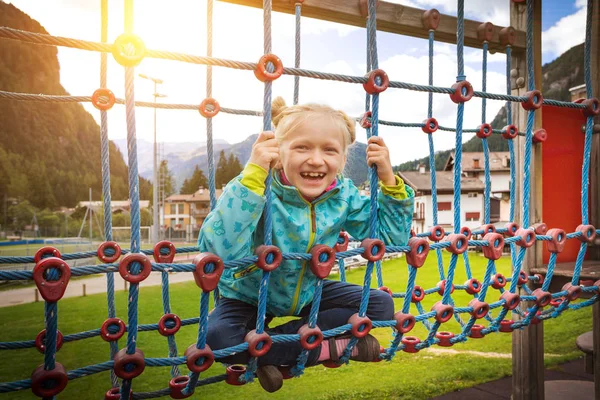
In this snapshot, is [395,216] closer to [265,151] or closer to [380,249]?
[380,249]

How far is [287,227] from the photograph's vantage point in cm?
128

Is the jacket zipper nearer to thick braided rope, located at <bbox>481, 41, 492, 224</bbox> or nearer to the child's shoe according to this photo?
the child's shoe

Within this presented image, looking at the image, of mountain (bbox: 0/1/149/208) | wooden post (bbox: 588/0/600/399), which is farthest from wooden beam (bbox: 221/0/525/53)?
mountain (bbox: 0/1/149/208)

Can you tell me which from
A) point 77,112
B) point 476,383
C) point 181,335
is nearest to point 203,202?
point 77,112

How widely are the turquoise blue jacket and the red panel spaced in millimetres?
1394

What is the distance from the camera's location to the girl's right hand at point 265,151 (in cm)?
111

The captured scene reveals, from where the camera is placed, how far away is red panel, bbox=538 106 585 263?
2334 millimetres

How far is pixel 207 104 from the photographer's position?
1782 millimetres

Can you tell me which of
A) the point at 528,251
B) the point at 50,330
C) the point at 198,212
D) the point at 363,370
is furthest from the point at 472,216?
the point at 198,212

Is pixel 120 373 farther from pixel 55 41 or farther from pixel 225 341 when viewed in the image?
pixel 55 41

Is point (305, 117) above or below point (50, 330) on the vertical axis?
above

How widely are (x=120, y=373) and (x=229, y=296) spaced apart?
1.36 ft

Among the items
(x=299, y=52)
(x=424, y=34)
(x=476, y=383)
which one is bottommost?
(x=476, y=383)

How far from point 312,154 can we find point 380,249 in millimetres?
346
